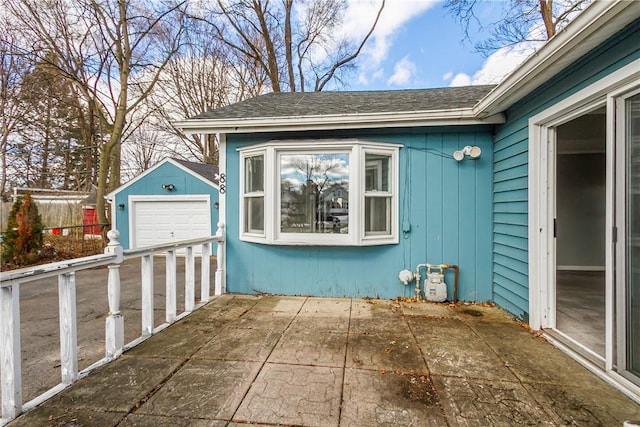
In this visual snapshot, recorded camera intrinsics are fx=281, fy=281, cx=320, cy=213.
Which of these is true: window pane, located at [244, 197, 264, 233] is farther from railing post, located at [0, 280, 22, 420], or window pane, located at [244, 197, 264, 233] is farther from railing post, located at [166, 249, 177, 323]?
railing post, located at [0, 280, 22, 420]

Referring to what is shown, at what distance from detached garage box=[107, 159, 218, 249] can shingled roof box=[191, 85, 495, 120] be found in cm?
422

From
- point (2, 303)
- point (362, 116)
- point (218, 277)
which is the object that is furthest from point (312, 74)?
point (2, 303)

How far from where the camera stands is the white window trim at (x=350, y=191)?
3811 mm

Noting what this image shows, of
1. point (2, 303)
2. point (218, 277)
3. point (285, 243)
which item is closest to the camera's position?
point (2, 303)

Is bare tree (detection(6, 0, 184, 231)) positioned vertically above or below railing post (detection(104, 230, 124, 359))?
above

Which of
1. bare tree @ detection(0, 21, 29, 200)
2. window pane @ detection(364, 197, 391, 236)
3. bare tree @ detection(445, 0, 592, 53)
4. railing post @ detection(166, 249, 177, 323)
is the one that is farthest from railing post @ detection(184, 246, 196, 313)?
bare tree @ detection(0, 21, 29, 200)

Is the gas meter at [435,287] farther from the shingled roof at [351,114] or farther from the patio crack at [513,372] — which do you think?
the shingled roof at [351,114]

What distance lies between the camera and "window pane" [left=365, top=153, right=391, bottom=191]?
3.91 m

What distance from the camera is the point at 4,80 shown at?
27.9 ft

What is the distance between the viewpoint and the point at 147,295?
2.73 meters

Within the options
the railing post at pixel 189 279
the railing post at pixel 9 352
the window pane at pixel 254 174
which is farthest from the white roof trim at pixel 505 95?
the railing post at pixel 9 352

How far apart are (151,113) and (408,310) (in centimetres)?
1316

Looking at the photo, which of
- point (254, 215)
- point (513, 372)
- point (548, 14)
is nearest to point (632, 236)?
point (513, 372)

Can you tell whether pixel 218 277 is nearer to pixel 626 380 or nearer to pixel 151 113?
pixel 626 380
